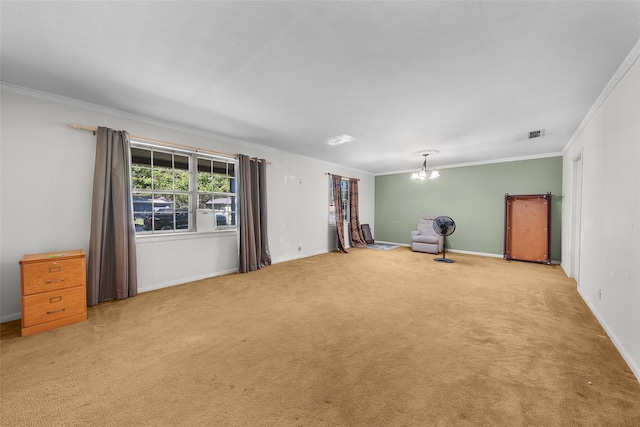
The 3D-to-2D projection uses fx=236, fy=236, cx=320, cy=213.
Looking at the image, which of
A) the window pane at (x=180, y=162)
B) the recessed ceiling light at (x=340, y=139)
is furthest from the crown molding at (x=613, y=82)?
the window pane at (x=180, y=162)

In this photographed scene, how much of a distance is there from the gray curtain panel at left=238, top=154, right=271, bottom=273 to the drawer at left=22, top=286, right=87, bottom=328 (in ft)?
6.92

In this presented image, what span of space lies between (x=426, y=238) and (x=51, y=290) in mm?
6771

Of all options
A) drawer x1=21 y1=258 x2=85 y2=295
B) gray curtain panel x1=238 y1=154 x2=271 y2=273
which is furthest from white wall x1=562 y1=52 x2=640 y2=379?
drawer x1=21 y1=258 x2=85 y2=295

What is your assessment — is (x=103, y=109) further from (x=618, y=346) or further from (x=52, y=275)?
(x=618, y=346)

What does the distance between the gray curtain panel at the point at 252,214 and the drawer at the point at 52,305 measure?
2.11m

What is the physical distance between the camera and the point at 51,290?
7.61ft

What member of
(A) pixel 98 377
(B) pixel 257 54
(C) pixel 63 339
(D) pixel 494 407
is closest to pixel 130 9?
(B) pixel 257 54

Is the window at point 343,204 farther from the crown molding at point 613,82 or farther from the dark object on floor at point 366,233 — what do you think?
the crown molding at point 613,82

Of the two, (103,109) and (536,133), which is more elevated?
(103,109)

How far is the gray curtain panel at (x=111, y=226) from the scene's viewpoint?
2830 mm

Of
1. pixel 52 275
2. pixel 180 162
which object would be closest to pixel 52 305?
pixel 52 275

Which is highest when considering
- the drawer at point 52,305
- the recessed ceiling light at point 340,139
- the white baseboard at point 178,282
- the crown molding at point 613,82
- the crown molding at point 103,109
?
the crown molding at point 103,109

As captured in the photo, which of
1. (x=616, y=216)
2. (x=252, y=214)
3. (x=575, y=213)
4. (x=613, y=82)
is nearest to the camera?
(x=616, y=216)

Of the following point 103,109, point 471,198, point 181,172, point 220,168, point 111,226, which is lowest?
point 111,226
